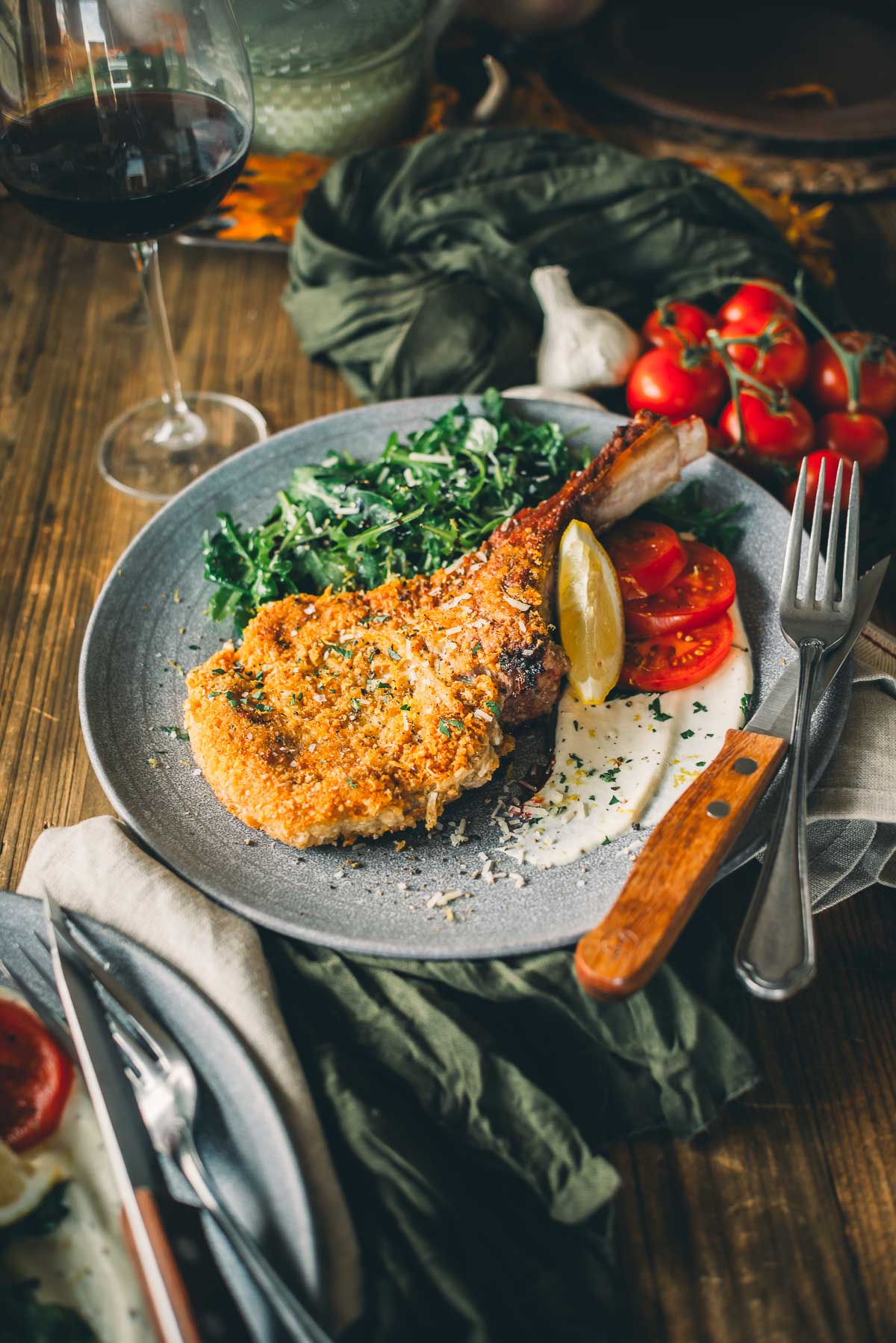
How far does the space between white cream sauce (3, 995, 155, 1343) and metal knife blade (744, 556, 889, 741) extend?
141 centimetres

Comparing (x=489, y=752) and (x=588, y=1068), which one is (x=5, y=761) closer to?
(x=489, y=752)

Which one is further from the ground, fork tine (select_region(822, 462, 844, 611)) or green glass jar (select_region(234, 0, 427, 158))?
green glass jar (select_region(234, 0, 427, 158))

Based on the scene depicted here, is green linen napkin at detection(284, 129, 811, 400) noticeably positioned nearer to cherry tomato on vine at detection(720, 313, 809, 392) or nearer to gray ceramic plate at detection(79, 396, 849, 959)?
cherry tomato on vine at detection(720, 313, 809, 392)

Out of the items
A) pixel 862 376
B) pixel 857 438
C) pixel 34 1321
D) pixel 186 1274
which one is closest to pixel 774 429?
pixel 857 438

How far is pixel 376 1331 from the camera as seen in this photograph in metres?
1.50

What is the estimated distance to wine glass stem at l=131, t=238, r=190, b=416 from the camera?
8.87 ft

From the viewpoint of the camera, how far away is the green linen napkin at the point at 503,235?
3.31m

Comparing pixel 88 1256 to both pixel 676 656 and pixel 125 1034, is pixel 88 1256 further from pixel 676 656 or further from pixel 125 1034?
pixel 676 656

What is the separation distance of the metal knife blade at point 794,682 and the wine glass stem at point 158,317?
1.90 m

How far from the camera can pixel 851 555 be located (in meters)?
2.30

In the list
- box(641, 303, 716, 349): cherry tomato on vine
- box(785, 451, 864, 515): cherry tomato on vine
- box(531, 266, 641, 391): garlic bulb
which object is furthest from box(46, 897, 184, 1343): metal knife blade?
box(641, 303, 716, 349): cherry tomato on vine

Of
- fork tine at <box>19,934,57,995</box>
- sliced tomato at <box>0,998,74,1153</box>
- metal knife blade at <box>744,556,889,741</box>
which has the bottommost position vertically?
sliced tomato at <box>0,998,74,1153</box>

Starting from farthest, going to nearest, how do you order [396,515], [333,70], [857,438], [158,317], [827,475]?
[333,70], [857,438], [158,317], [827,475], [396,515]

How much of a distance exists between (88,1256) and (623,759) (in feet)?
4.31
